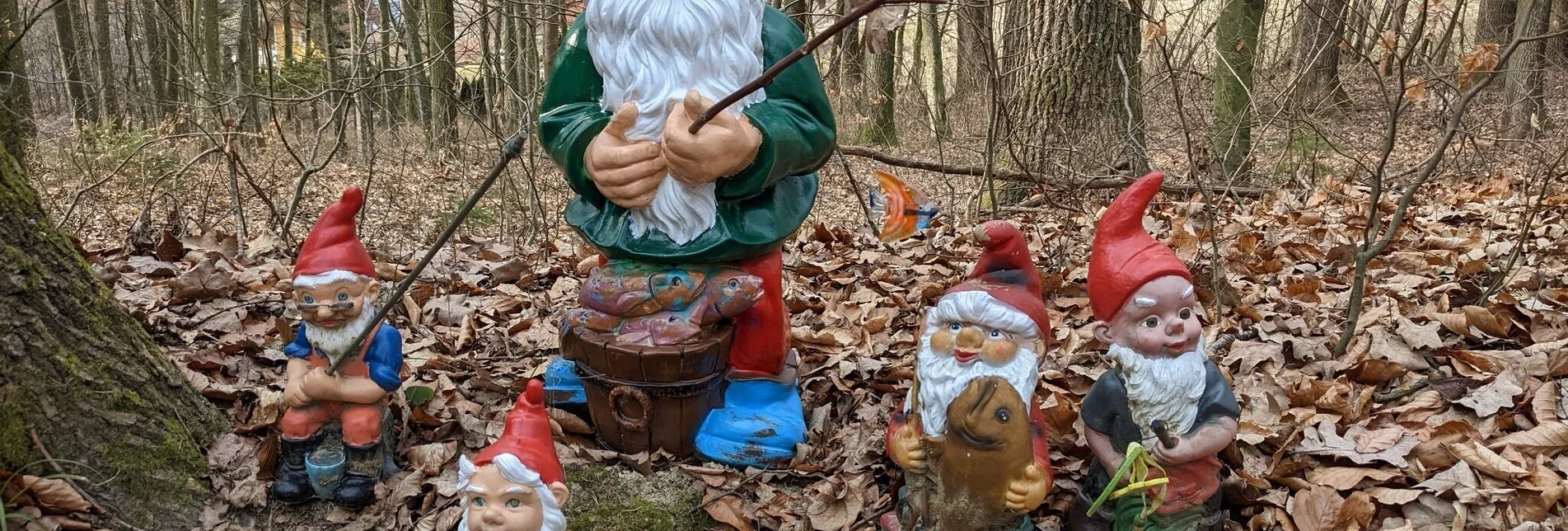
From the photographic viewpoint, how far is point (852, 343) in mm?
4016

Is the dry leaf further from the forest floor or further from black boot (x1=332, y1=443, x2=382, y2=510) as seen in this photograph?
black boot (x1=332, y1=443, x2=382, y2=510)

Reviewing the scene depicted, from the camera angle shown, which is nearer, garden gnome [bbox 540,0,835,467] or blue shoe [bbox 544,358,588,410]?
garden gnome [bbox 540,0,835,467]

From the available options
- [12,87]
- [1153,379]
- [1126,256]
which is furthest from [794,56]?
[12,87]

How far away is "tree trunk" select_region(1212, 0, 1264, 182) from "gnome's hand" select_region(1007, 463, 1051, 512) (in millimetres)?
4689

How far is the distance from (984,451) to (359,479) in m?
1.68

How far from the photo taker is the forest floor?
9.02ft

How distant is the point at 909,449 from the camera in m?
2.51

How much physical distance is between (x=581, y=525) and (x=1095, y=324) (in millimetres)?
1462

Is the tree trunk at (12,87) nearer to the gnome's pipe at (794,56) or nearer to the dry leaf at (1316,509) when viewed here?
the gnome's pipe at (794,56)

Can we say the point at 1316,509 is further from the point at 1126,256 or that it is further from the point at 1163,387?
the point at 1126,256

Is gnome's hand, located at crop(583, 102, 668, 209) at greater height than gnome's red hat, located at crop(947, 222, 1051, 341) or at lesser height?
greater

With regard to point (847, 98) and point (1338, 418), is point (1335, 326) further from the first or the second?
point (847, 98)

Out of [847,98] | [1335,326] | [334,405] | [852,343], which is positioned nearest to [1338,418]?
[1335,326]

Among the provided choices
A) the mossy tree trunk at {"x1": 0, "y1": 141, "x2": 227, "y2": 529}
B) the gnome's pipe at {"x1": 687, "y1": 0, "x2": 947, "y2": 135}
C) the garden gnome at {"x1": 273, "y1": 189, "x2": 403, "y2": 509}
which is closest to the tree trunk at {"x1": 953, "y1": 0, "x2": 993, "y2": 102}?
the gnome's pipe at {"x1": 687, "y1": 0, "x2": 947, "y2": 135}
